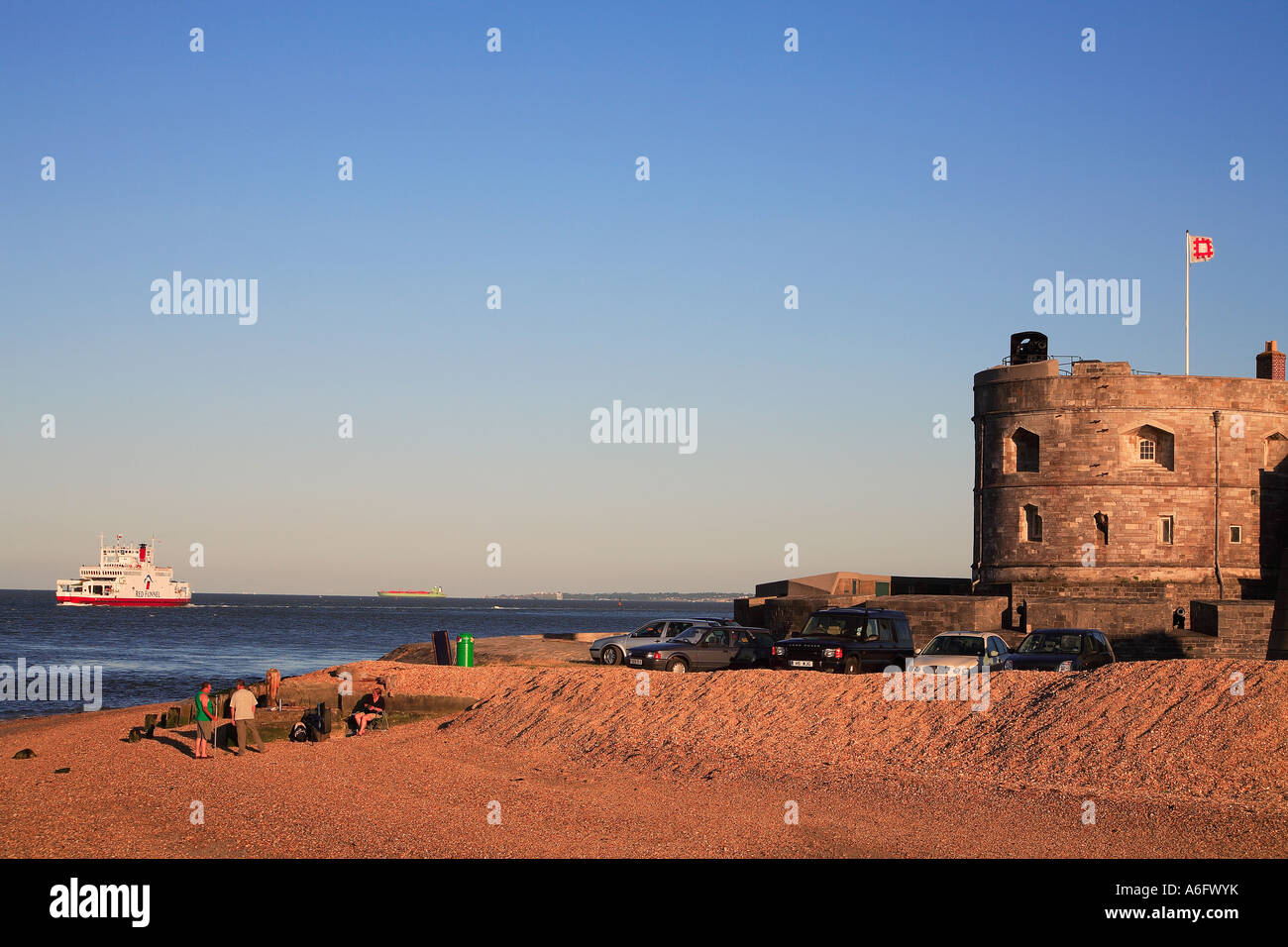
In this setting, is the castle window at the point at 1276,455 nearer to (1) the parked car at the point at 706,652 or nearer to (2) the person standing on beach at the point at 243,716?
(1) the parked car at the point at 706,652

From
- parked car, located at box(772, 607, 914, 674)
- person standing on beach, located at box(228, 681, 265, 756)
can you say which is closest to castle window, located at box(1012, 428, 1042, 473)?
parked car, located at box(772, 607, 914, 674)

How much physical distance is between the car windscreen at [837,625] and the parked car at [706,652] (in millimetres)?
2985

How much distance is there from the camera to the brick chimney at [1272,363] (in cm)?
4912

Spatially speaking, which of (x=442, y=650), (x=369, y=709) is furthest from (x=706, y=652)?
(x=369, y=709)

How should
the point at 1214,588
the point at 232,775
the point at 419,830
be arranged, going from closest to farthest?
the point at 419,830
the point at 232,775
the point at 1214,588

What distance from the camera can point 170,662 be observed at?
57.2 metres

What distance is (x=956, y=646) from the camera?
25.8 meters

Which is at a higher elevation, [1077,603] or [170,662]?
[1077,603]

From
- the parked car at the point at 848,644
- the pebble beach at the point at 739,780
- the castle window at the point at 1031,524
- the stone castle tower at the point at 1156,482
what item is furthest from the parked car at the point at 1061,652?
the castle window at the point at 1031,524
